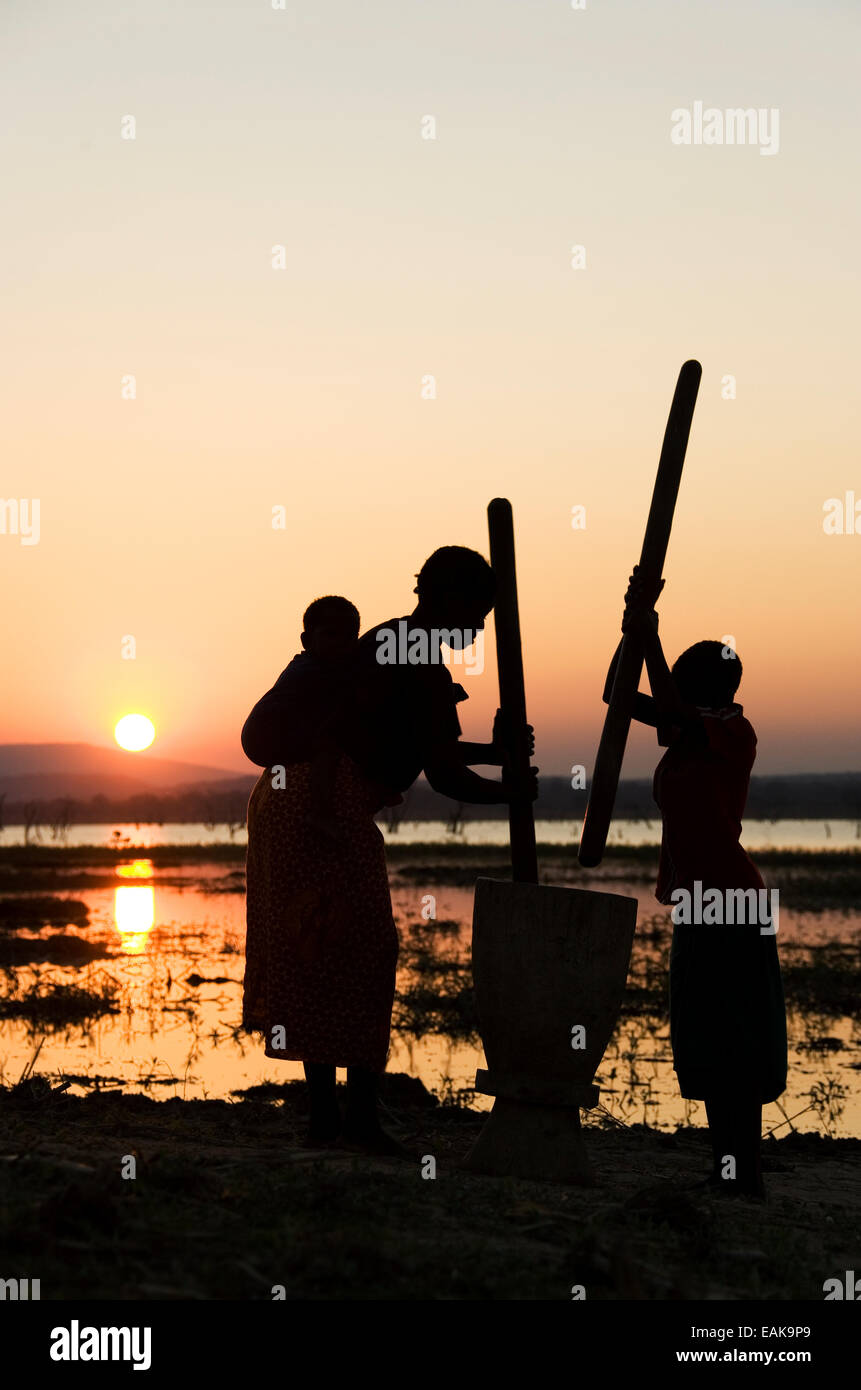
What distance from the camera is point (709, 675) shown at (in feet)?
14.6

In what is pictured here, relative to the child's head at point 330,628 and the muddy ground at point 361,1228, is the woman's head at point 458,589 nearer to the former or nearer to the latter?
the child's head at point 330,628

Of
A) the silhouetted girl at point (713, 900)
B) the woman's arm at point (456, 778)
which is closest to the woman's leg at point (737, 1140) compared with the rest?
the silhouetted girl at point (713, 900)

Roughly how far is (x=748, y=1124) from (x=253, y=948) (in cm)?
171

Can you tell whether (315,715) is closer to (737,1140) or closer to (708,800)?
(708,800)

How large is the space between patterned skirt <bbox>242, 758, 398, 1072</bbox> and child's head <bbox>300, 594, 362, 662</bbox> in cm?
39

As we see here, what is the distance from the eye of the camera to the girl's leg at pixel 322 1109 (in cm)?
432

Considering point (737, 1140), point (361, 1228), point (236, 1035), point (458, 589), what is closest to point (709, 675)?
point (458, 589)

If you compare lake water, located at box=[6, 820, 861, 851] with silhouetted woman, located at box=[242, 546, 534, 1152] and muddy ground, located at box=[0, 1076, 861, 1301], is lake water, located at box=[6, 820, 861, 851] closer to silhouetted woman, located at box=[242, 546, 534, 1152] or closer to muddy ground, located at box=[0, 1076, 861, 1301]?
silhouetted woman, located at box=[242, 546, 534, 1152]

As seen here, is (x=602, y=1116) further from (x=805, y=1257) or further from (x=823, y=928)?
(x=823, y=928)

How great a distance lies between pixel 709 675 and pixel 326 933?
1.52m

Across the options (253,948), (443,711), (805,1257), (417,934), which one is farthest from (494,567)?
(417,934)

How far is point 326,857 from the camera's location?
14.4 ft

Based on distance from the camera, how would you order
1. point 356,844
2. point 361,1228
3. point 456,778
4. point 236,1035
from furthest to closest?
1. point 236,1035
2. point 356,844
3. point 456,778
4. point 361,1228

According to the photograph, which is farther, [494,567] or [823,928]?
[823,928]
